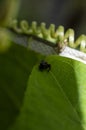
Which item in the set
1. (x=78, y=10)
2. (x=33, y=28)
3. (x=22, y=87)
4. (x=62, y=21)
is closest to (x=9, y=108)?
(x=22, y=87)

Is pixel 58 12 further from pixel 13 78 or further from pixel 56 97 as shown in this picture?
pixel 56 97

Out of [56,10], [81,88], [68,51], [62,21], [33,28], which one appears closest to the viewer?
[81,88]

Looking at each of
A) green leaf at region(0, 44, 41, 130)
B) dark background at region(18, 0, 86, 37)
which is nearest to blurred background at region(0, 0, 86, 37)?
dark background at region(18, 0, 86, 37)

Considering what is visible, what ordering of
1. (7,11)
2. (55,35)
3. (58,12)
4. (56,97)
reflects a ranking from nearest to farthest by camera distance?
(7,11), (56,97), (55,35), (58,12)

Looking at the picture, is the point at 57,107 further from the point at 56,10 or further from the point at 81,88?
the point at 56,10

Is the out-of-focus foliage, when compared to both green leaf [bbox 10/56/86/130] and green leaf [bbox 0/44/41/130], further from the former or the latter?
green leaf [bbox 0/44/41/130]

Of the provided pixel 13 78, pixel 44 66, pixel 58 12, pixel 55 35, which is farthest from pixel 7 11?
pixel 58 12
